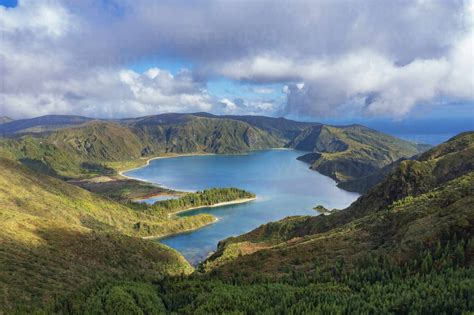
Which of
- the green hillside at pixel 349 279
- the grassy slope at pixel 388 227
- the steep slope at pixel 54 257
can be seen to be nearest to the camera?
the green hillside at pixel 349 279

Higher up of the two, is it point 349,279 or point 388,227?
point 388,227

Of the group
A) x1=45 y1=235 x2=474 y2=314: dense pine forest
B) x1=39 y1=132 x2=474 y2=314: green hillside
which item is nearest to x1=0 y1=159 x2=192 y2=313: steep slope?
x1=39 y1=132 x2=474 y2=314: green hillside

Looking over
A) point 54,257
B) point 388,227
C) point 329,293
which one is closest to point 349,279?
point 329,293

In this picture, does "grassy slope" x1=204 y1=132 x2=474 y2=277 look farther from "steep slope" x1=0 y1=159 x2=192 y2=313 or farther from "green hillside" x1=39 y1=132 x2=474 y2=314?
"steep slope" x1=0 y1=159 x2=192 y2=313

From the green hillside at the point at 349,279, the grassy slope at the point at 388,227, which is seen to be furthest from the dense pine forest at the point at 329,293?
the grassy slope at the point at 388,227

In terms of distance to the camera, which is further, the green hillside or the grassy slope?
the grassy slope

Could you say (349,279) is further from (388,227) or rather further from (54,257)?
(54,257)

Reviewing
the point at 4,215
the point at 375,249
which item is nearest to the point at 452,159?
the point at 375,249

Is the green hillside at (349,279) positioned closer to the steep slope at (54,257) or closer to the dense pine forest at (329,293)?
the dense pine forest at (329,293)

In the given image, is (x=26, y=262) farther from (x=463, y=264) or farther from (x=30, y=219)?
(x=463, y=264)
